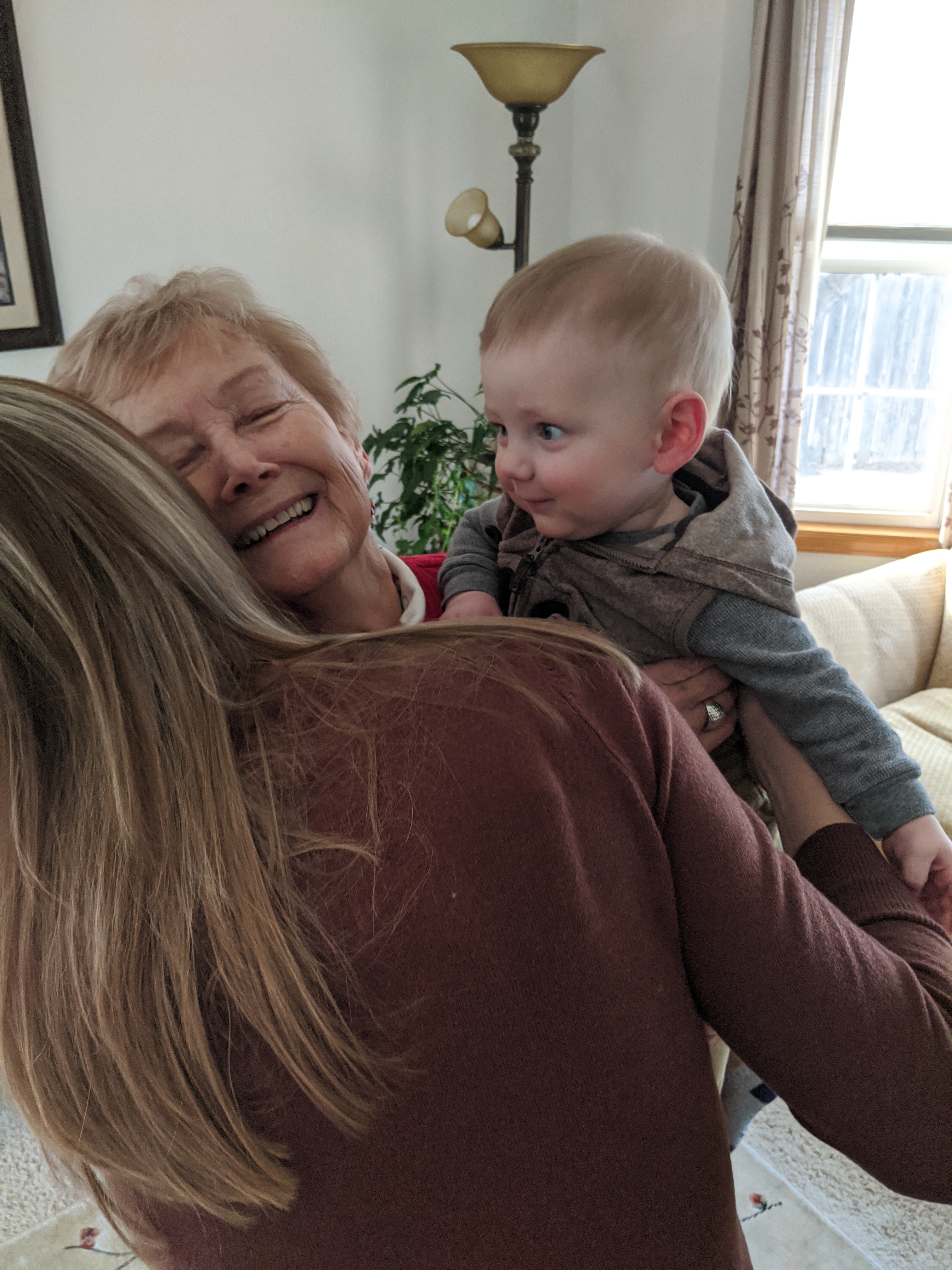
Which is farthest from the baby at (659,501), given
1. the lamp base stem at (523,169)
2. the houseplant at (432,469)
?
the lamp base stem at (523,169)

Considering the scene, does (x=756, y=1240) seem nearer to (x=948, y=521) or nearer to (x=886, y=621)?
(x=886, y=621)

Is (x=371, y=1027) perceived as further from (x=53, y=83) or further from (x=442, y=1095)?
(x=53, y=83)

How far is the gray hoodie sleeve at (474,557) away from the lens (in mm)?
1247

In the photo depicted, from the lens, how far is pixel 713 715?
1.06m

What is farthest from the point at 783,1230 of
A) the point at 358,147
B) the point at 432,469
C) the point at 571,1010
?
the point at 358,147

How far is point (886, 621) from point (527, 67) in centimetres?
206

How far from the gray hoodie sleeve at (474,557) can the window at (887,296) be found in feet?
8.54

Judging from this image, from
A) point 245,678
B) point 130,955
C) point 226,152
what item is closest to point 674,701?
point 245,678

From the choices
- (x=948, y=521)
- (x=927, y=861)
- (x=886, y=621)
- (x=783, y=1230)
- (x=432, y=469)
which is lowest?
(x=783, y=1230)

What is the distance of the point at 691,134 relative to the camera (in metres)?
3.44

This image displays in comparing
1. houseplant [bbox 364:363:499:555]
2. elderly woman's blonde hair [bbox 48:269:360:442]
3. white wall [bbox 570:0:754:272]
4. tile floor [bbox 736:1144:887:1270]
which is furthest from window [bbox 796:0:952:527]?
elderly woman's blonde hair [bbox 48:269:360:442]

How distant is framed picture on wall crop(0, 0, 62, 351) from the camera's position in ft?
7.02

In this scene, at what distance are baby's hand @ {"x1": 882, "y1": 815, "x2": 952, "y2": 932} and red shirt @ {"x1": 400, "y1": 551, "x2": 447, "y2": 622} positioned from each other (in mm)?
662

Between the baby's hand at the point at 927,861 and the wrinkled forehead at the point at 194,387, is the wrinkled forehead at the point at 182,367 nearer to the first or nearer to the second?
the wrinkled forehead at the point at 194,387
